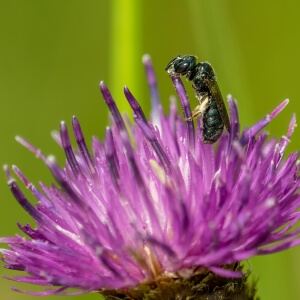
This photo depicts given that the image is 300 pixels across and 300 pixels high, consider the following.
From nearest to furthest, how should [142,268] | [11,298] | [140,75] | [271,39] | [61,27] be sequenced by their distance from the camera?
[142,268]
[140,75]
[11,298]
[271,39]
[61,27]

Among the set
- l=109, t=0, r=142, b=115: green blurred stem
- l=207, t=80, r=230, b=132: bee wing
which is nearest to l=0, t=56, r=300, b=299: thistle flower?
l=207, t=80, r=230, b=132: bee wing

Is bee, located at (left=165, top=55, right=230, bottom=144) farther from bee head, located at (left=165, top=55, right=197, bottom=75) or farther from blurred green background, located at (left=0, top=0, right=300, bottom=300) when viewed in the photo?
blurred green background, located at (left=0, top=0, right=300, bottom=300)

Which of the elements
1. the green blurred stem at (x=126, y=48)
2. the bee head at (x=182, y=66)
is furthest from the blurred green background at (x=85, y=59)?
the bee head at (x=182, y=66)

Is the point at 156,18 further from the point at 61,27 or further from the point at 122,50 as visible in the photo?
the point at 122,50

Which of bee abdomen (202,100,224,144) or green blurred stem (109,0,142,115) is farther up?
green blurred stem (109,0,142,115)

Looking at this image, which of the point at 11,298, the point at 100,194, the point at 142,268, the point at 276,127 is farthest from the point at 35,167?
the point at 142,268
